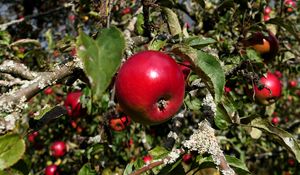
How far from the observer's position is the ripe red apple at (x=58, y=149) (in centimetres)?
354

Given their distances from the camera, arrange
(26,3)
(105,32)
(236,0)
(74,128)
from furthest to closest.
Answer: (26,3)
(74,128)
(236,0)
(105,32)

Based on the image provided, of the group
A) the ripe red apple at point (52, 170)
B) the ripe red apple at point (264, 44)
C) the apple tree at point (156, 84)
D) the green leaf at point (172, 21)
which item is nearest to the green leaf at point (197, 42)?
the apple tree at point (156, 84)

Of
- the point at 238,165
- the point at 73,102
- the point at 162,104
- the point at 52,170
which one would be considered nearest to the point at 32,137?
the point at 52,170

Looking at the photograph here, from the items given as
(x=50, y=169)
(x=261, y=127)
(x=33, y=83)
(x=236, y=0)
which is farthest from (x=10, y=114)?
(x=50, y=169)

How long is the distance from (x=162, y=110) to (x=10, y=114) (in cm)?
34

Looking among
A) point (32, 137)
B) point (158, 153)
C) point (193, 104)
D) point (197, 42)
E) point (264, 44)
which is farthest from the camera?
point (32, 137)

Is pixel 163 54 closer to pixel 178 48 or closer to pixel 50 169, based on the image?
pixel 178 48

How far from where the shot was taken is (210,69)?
100 cm

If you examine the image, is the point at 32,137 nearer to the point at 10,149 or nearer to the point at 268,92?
the point at 268,92

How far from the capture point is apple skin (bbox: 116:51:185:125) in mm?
994

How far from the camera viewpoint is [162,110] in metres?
1.05

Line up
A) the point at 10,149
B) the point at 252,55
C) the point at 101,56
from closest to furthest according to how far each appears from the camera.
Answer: the point at 101,56 → the point at 10,149 → the point at 252,55

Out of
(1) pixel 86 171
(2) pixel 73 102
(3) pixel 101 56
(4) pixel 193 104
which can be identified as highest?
(3) pixel 101 56

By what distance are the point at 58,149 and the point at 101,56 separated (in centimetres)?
293
